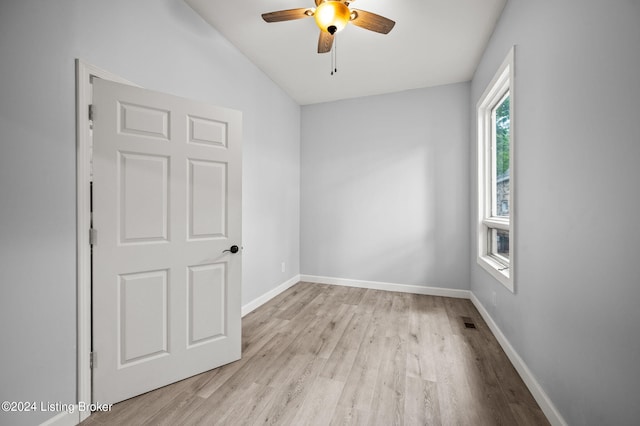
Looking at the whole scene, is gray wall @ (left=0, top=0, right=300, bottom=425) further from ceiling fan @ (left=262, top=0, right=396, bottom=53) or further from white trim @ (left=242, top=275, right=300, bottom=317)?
white trim @ (left=242, top=275, right=300, bottom=317)

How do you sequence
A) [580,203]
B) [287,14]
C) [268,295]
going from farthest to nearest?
[268,295]
[287,14]
[580,203]

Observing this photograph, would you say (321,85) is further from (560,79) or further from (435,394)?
(435,394)

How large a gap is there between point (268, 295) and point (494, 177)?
3.11 meters

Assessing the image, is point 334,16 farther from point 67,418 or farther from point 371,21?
point 67,418

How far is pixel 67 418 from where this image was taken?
145cm

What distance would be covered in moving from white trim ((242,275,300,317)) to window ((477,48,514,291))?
2580mm

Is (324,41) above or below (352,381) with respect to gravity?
above

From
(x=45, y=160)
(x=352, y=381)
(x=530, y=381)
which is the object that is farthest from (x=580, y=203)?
(x=45, y=160)

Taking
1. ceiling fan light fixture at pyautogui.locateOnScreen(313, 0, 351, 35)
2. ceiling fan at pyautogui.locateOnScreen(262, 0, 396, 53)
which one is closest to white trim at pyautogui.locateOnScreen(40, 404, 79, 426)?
ceiling fan at pyautogui.locateOnScreen(262, 0, 396, 53)

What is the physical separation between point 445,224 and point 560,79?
7.90ft

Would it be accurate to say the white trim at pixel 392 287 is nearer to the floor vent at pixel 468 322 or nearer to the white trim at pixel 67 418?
the floor vent at pixel 468 322

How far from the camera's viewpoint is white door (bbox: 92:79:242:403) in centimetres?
161

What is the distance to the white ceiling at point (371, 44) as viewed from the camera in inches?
88.1

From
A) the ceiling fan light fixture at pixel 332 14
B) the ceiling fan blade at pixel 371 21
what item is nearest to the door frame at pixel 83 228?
the ceiling fan light fixture at pixel 332 14
